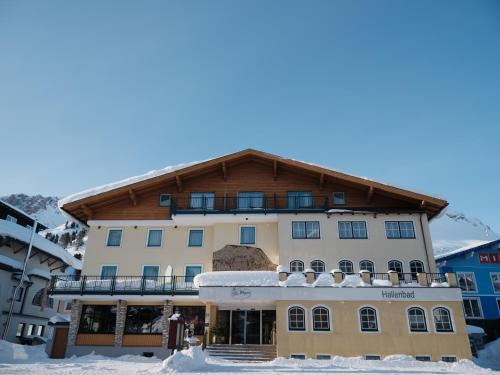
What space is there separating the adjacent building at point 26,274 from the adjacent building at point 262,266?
8204mm

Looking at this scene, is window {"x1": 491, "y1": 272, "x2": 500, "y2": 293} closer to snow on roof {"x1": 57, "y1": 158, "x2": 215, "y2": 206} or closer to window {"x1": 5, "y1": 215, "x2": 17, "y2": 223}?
snow on roof {"x1": 57, "y1": 158, "x2": 215, "y2": 206}

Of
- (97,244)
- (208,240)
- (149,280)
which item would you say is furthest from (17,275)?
(208,240)

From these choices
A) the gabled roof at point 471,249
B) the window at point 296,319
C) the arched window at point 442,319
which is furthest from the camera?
the gabled roof at point 471,249

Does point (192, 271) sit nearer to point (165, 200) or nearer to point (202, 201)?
point (202, 201)

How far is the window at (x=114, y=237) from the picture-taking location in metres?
25.9

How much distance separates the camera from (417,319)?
1950cm

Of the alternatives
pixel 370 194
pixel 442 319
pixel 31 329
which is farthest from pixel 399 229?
pixel 31 329

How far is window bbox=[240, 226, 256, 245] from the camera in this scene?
82.3 ft

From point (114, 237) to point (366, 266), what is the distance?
639 inches

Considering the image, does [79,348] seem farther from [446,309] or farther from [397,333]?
[446,309]

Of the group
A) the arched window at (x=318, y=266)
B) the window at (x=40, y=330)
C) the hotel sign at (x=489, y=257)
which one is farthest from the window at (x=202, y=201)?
the hotel sign at (x=489, y=257)

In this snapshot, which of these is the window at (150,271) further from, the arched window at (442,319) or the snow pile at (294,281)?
the arched window at (442,319)

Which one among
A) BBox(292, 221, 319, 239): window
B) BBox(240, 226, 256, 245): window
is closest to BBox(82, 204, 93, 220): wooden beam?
BBox(240, 226, 256, 245): window

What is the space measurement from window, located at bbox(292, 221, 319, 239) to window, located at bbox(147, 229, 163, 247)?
28.7ft
